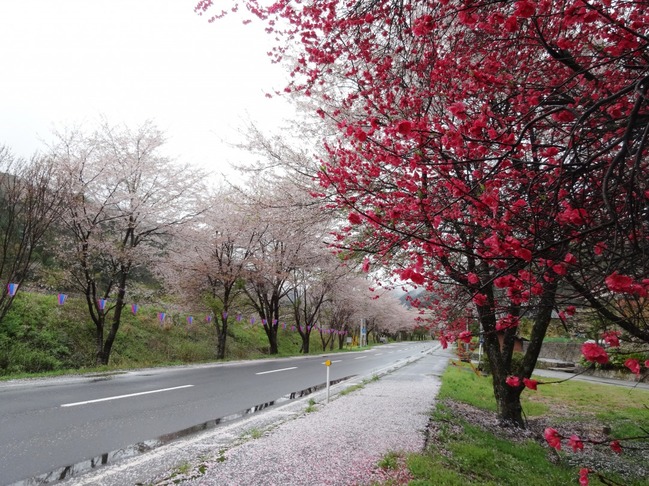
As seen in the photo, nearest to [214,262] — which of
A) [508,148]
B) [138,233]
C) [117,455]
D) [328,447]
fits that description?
[138,233]

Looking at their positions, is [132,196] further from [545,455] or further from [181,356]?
[545,455]

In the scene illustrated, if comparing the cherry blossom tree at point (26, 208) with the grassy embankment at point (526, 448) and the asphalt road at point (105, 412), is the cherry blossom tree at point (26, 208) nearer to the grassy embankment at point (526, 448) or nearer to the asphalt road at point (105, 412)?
the asphalt road at point (105, 412)

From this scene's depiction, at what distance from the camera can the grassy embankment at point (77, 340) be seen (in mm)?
13250

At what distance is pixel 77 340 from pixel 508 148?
703 inches

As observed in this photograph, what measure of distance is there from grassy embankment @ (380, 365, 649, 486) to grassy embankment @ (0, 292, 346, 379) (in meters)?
12.0

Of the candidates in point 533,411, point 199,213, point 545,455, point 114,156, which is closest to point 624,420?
point 533,411

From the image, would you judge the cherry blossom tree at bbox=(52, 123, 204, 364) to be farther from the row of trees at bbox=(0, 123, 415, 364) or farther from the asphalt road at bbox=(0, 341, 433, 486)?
the asphalt road at bbox=(0, 341, 433, 486)

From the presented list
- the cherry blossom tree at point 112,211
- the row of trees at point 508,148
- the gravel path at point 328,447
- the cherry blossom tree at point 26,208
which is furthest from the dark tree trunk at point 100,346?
the row of trees at point 508,148

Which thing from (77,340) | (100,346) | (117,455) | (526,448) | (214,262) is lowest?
(526,448)

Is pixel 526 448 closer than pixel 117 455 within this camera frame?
No

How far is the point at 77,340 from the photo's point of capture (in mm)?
15898

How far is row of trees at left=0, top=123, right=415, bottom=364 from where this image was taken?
11547 mm

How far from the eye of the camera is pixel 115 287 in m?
16.1

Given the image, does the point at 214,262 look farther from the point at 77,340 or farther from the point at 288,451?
the point at 288,451
